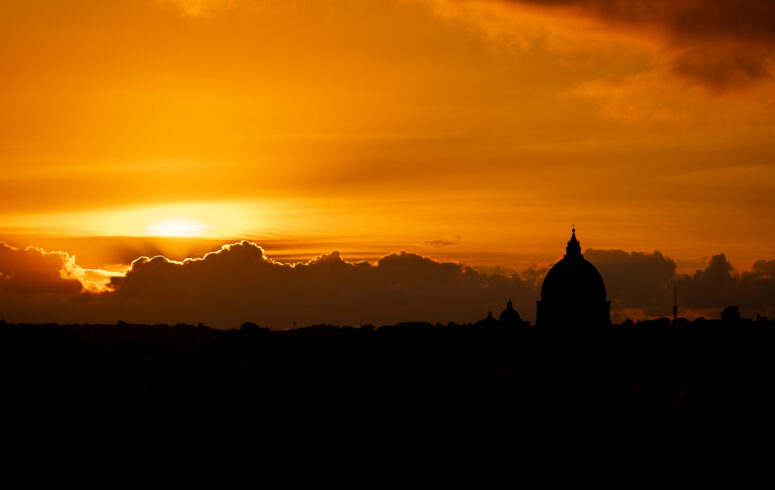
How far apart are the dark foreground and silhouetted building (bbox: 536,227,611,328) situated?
41256mm

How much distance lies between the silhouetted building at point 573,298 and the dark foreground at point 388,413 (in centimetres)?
4126

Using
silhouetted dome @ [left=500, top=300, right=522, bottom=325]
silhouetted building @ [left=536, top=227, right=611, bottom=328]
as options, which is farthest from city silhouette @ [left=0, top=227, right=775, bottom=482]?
silhouetted dome @ [left=500, top=300, right=522, bottom=325]

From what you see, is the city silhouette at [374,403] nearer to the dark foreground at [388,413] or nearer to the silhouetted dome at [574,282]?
the dark foreground at [388,413]

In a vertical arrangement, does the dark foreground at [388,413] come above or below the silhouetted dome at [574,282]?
below

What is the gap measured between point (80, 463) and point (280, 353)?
3781 centimetres

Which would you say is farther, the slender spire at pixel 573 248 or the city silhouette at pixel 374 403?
the slender spire at pixel 573 248

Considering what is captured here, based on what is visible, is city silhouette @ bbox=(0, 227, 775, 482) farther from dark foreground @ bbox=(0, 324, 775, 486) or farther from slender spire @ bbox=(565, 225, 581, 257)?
slender spire @ bbox=(565, 225, 581, 257)

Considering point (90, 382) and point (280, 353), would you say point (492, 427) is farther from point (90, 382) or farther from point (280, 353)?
point (280, 353)

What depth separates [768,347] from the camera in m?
76.4

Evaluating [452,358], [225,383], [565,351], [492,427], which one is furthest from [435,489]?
[565,351]

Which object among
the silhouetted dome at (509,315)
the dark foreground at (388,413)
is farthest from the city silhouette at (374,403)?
the silhouetted dome at (509,315)

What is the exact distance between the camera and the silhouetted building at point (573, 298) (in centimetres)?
12644

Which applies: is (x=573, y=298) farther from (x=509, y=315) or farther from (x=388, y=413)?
(x=388, y=413)

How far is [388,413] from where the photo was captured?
59844 mm
